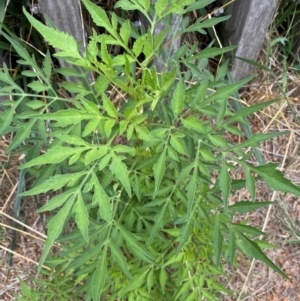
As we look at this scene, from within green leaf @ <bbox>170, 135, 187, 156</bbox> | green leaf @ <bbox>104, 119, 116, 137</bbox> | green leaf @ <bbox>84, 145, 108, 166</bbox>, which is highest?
green leaf @ <bbox>104, 119, 116, 137</bbox>

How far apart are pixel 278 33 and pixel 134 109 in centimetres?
122

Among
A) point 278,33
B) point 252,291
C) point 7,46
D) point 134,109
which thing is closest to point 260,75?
point 278,33

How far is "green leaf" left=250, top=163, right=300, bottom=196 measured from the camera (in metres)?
0.91

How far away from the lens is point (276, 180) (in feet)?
3.06

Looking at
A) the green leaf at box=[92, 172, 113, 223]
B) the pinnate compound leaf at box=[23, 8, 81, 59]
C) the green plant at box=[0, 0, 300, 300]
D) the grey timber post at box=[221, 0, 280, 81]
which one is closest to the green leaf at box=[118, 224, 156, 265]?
the green plant at box=[0, 0, 300, 300]

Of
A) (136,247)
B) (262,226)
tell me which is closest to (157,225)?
(136,247)

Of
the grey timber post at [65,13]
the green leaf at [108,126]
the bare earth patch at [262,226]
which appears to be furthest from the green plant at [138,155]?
the bare earth patch at [262,226]

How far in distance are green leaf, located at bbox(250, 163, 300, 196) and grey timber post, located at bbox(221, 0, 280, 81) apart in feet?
2.55

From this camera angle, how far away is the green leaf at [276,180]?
0.91m

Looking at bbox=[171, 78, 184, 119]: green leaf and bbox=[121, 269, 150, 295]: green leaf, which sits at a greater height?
bbox=[171, 78, 184, 119]: green leaf

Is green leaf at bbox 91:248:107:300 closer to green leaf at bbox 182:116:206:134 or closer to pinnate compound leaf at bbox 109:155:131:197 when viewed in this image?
pinnate compound leaf at bbox 109:155:131:197

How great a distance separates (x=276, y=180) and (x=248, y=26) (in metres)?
0.85

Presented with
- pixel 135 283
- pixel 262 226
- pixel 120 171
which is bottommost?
pixel 262 226

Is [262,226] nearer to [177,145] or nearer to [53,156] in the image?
[177,145]
